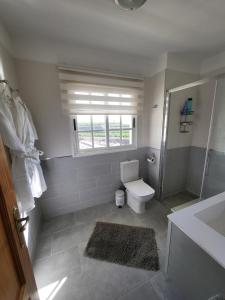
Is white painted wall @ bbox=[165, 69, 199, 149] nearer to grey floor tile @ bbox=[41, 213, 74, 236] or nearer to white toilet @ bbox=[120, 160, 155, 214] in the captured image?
white toilet @ bbox=[120, 160, 155, 214]

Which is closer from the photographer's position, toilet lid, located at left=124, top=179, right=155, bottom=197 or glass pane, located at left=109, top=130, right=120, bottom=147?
toilet lid, located at left=124, top=179, right=155, bottom=197

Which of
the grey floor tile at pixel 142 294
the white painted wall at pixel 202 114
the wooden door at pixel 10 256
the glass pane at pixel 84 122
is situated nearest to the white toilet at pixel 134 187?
the glass pane at pixel 84 122

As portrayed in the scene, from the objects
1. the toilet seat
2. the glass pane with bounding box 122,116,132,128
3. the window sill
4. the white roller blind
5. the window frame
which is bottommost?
the toilet seat

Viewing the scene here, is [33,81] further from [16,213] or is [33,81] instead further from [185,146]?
[185,146]

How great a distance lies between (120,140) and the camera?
240 cm

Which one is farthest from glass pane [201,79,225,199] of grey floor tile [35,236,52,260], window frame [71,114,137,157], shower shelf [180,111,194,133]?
grey floor tile [35,236,52,260]

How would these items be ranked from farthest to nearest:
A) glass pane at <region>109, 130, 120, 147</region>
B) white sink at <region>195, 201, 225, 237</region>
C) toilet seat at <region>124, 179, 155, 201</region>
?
glass pane at <region>109, 130, 120, 147</region> < toilet seat at <region>124, 179, 155, 201</region> < white sink at <region>195, 201, 225, 237</region>

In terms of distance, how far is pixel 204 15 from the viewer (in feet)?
4.28

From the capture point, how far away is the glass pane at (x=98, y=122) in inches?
84.4

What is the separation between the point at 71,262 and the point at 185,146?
2.45 meters

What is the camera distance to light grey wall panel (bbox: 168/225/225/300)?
87 centimetres

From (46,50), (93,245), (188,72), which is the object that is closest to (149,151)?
(188,72)

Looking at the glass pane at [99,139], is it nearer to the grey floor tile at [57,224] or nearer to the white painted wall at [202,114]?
the grey floor tile at [57,224]

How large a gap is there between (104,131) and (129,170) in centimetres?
80
